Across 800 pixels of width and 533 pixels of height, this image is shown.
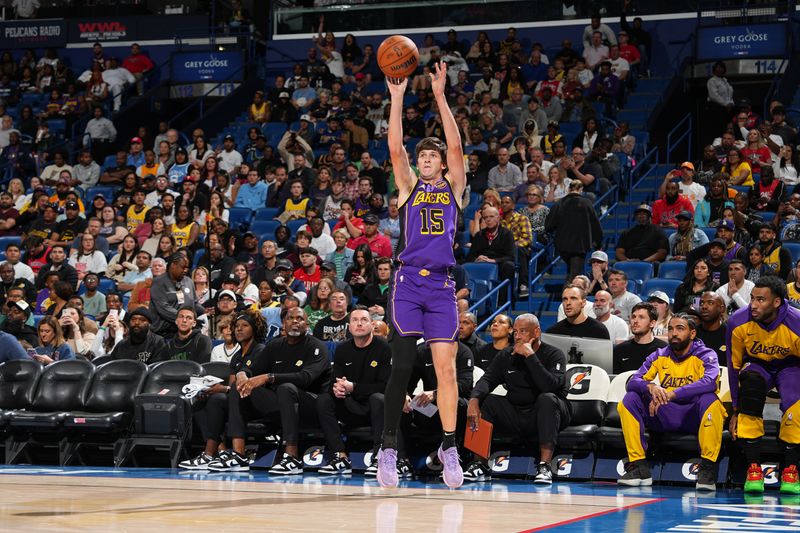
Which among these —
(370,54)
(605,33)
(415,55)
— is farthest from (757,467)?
(370,54)

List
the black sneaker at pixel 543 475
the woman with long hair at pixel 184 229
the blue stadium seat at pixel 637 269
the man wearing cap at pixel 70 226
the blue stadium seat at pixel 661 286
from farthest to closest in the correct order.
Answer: the man wearing cap at pixel 70 226 < the woman with long hair at pixel 184 229 < the blue stadium seat at pixel 637 269 < the blue stadium seat at pixel 661 286 < the black sneaker at pixel 543 475

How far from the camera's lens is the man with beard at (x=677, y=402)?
8.84 meters

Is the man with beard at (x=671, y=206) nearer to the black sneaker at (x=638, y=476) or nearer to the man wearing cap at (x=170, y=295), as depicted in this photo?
the man wearing cap at (x=170, y=295)

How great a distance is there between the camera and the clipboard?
9508 millimetres

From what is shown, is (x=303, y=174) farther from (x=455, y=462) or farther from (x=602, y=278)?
(x=455, y=462)

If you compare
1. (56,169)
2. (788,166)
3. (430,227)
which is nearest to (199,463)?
(430,227)

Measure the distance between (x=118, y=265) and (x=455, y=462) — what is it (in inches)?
379

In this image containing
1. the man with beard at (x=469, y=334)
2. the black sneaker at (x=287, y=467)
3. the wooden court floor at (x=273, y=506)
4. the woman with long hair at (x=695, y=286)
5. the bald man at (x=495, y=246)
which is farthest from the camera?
the bald man at (x=495, y=246)

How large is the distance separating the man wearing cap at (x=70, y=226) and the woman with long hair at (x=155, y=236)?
1.58m

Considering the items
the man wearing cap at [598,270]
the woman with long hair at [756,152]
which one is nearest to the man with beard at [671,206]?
the woman with long hair at [756,152]

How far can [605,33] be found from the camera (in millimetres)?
19641

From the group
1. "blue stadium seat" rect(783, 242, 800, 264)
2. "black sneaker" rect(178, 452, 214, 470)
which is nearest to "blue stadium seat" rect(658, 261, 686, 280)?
"blue stadium seat" rect(783, 242, 800, 264)

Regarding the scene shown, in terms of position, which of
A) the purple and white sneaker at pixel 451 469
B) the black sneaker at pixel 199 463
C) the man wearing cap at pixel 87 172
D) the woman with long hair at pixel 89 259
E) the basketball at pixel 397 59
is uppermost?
the man wearing cap at pixel 87 172

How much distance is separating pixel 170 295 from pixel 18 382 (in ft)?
8.25
